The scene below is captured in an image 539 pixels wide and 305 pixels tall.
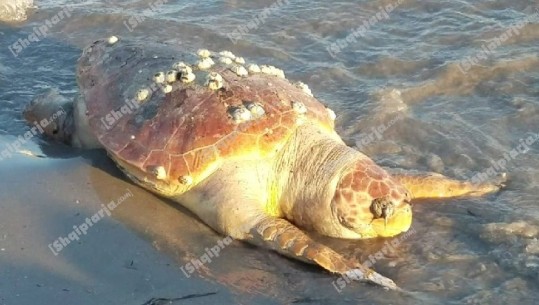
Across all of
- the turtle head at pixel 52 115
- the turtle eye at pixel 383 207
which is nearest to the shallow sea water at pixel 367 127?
the turtle head at pixel 52 115

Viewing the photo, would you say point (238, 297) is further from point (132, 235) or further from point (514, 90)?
point (514, 90)

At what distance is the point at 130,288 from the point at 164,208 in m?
0.94

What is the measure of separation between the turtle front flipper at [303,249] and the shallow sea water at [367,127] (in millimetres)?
71

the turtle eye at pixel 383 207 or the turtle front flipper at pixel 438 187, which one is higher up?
the turtle eye at pixel 383 207

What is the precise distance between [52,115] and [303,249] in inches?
102

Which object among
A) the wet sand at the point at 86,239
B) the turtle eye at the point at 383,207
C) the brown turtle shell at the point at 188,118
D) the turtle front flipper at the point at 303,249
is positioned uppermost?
the brown turtle shell at the point at 188,118

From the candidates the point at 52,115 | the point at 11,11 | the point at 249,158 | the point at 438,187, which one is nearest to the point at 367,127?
the point at 438,187

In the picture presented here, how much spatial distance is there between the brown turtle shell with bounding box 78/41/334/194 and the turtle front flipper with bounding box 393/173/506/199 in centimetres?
70

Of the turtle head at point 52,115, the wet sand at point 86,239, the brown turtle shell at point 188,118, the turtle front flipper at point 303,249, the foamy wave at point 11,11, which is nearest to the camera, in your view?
the wet sand at point 86,239

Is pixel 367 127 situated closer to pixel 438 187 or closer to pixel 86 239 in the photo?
pixel 438 187

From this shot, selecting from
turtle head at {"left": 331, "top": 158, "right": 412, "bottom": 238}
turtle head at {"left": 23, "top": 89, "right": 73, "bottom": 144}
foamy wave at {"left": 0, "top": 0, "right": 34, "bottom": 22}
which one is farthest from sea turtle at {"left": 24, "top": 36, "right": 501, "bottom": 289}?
foamy wave at {"left": 0, "top": 0, "right": 34, "bottom": 22}

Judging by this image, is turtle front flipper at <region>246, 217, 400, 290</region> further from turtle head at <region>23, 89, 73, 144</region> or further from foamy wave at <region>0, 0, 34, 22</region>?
foamy wave at <region>0, 0, 34, 22</region>

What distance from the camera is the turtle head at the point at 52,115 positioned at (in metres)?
5.46

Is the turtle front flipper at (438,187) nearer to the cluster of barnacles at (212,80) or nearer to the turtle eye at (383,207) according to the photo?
the turtle eye at (383,207)
